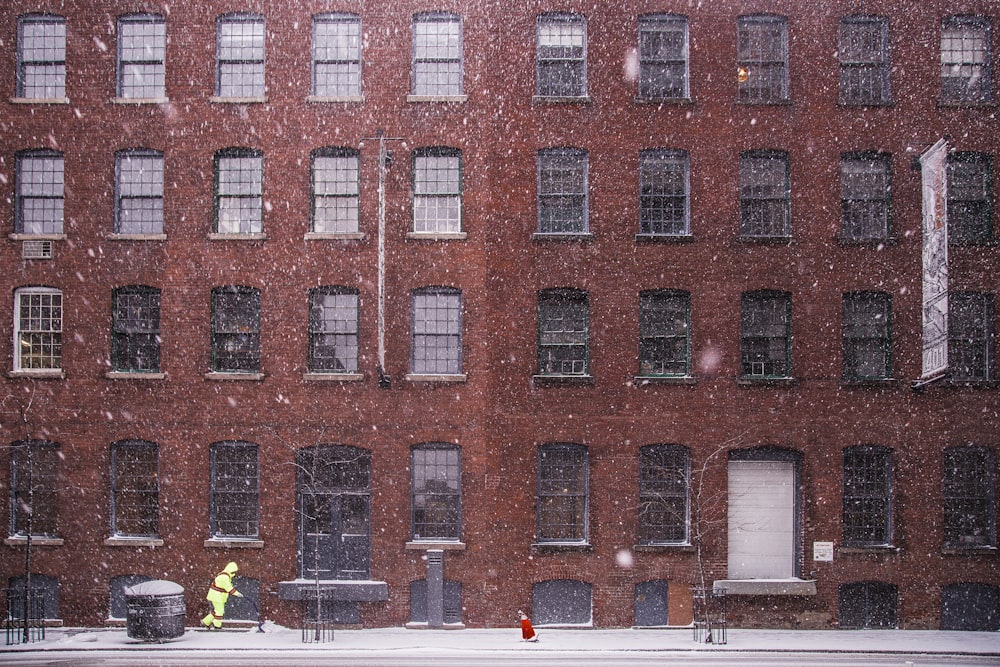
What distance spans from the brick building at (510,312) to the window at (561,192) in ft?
0.24

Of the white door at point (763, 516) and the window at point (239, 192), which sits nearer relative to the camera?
the white door at point (763, 516)

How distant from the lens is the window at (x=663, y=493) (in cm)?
2392

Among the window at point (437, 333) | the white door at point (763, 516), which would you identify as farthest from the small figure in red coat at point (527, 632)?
the window at point (437, 333)

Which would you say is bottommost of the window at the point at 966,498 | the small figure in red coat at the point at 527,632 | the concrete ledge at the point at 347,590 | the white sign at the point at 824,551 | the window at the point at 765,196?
the small figure in red coat at the point at 527,632

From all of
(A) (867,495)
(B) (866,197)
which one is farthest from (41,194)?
(A) (867,495)

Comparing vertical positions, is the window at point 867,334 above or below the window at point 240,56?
below

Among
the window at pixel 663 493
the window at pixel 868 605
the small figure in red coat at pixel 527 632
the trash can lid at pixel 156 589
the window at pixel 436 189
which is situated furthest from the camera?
the window at pixel 436 189

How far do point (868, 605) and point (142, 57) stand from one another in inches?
869

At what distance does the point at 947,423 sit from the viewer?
23.9m

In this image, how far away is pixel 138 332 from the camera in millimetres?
24406

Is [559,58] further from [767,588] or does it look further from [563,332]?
[767,588]

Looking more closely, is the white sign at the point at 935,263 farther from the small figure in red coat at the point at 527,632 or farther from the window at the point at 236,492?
the window at the point at 236,492

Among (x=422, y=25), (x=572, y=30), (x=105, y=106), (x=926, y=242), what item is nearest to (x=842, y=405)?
(x=926, y=242)

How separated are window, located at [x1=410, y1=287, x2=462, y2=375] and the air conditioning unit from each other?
9.01 meters
